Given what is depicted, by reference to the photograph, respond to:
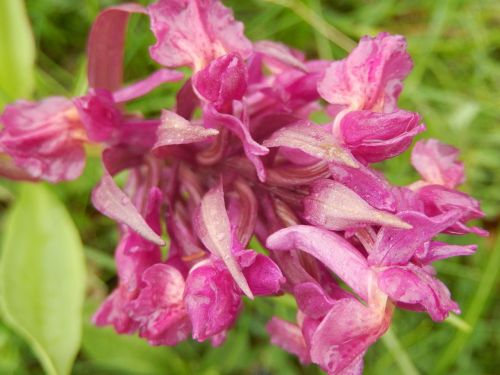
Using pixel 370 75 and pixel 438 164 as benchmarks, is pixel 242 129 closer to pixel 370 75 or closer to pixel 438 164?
pixel 370 75

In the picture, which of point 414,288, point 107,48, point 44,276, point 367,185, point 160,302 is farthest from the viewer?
point 44,276

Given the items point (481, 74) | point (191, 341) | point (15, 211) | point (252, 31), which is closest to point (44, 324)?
point (15, 211)

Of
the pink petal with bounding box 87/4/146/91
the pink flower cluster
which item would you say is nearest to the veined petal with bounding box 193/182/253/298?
the pink flower cluster

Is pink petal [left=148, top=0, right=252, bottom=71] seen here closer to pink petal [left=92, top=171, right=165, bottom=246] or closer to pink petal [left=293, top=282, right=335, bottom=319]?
pink petal [left=92, top=171, right=165, bottom=246]

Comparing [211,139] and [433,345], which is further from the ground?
[211,139]

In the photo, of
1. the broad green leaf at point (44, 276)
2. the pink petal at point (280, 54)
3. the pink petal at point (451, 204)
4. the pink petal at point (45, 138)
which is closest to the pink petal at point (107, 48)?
the pink petal at point (45, 138)

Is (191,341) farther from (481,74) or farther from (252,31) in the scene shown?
(481,74)

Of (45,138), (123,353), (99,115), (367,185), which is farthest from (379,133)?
(123,353)
